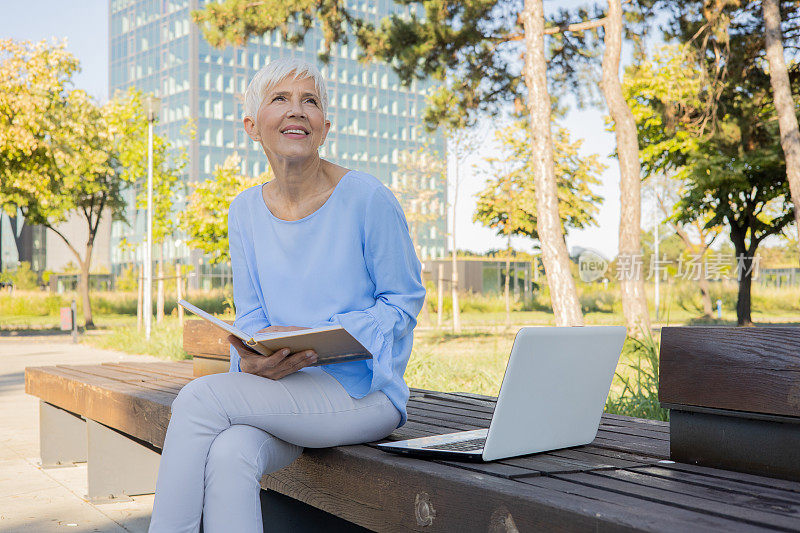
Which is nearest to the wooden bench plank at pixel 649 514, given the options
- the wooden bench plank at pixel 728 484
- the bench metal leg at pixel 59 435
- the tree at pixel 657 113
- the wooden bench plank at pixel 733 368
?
the wooden bench plank at pixel 728 484

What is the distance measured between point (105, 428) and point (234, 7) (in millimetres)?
9987

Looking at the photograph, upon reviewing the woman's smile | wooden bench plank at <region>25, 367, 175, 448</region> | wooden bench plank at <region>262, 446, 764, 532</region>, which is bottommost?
wooden bench plank at <region>25, 367, 175, 448</region>

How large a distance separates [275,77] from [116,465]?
8.91 ft

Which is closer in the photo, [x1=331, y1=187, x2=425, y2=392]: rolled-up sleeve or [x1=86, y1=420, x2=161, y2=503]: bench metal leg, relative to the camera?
[x1=331, y1=187, x2=425, y2=392]: rolled-up sleeve

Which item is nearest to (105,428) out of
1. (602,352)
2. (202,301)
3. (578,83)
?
(602,352)

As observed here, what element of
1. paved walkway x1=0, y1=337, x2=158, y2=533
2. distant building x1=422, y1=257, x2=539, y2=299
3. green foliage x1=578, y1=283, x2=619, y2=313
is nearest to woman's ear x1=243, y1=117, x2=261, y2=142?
paved walkway x1=0, y1=337, x2=158, y2=533

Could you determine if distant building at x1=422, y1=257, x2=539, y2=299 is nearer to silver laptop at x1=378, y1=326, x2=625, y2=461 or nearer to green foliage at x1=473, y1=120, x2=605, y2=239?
green foliage at x1=473, y1=120, x2=605, y2=239

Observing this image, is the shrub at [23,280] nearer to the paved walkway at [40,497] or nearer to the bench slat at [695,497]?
the paved walkway at [40,497]

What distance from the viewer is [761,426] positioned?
5.41 ft

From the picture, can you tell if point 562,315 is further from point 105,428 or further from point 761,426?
point 761,426

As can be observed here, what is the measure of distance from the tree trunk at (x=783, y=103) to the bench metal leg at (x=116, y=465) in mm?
11128

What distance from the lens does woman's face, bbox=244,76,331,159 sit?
7.61ft

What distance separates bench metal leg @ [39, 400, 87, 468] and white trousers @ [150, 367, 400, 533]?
11.0ft

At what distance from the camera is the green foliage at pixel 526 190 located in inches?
924
